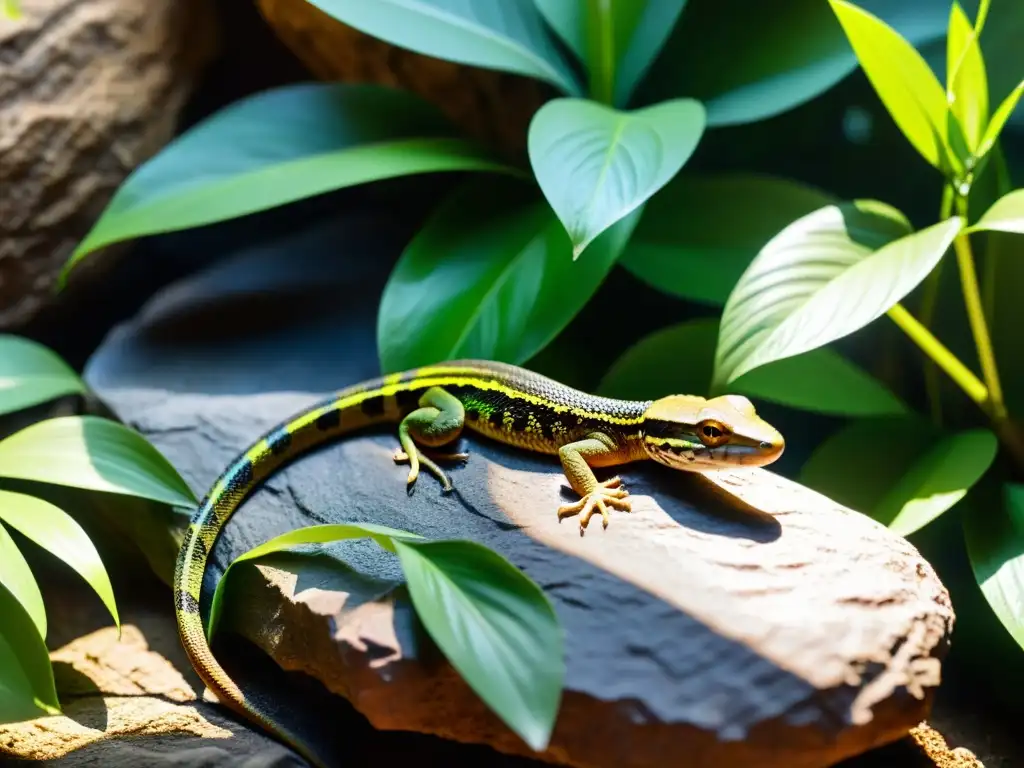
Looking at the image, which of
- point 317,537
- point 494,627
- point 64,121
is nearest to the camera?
point 494,627

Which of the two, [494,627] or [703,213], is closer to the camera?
[494,627]

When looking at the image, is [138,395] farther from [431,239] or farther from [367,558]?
[367,558]

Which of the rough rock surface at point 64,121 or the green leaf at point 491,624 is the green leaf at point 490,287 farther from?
the rough rock surface at point 64,121

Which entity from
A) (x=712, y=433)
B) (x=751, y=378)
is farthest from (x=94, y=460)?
(x=751, y=378)

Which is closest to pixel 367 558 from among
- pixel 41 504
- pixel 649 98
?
pixel 41 504

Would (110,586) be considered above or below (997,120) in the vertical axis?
below

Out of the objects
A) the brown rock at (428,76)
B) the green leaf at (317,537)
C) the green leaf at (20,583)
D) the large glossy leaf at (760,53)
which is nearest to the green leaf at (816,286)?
the large glossy leaf at (760,53)

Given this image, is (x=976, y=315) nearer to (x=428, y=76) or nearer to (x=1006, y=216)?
(x=1006, y=216)
